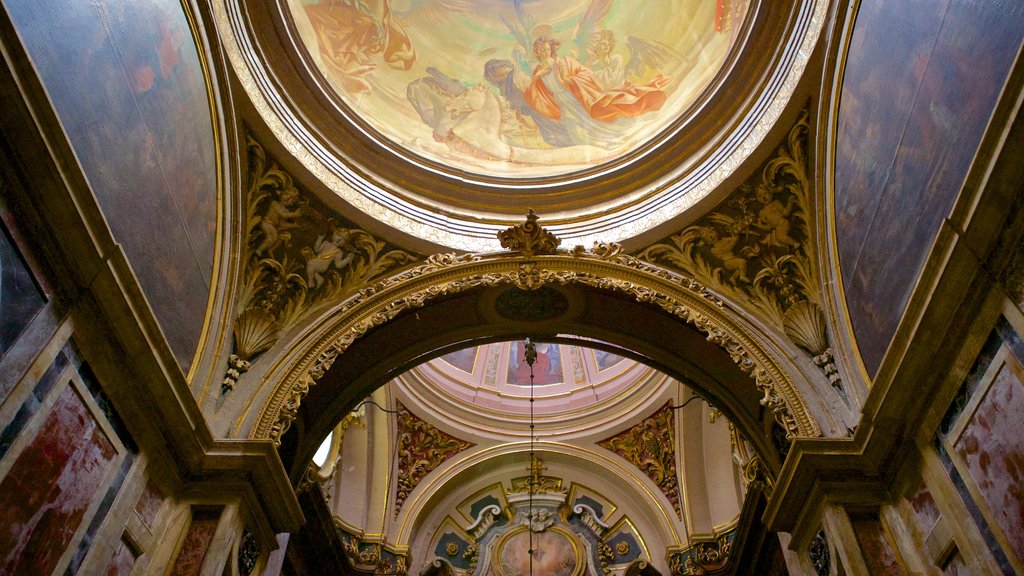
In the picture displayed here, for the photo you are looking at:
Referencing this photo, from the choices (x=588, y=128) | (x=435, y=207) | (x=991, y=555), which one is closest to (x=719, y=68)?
(x=588, y=128)

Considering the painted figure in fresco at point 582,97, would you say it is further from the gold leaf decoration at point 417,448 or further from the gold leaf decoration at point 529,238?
the gold leaf decoration at point 417,448

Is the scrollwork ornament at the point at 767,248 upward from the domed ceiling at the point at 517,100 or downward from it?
downward

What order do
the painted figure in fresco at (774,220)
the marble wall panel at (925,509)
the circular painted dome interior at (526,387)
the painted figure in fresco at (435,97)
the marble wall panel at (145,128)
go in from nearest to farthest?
the marble wall panel at (145,128), the marble wall panel at (925,509), the painted figure in fresco at (774,220), the painted figure in fresco at (435,97), the circular painted dome interior at (526,387)

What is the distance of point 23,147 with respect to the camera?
4.43 metres

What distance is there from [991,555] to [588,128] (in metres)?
7.77

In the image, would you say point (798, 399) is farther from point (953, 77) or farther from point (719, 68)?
point (719, 68)

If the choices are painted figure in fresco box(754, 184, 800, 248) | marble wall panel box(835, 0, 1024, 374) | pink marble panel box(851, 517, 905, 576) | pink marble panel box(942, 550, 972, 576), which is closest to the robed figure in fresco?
painted figure in fresco box(754, 184, 800, 248)

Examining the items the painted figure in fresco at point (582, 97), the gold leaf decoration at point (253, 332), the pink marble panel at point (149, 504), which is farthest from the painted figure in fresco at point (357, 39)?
the pink marble panel at point (149, 504)

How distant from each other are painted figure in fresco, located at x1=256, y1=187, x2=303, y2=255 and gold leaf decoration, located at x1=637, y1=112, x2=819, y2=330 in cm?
419

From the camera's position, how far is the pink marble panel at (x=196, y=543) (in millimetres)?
6234

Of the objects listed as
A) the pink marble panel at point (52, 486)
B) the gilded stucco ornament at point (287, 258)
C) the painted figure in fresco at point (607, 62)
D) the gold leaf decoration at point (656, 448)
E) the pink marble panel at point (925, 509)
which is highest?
the painted figure in fresco at point (607, 62)

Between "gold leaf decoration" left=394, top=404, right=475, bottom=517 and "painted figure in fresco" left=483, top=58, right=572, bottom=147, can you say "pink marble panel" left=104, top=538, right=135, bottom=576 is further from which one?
"gold leaf decoration" left=394, top=404, right=475, bottom=517

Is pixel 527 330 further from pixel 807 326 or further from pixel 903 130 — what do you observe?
pixel 903 130

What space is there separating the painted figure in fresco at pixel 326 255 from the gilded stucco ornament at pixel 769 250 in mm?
3678
